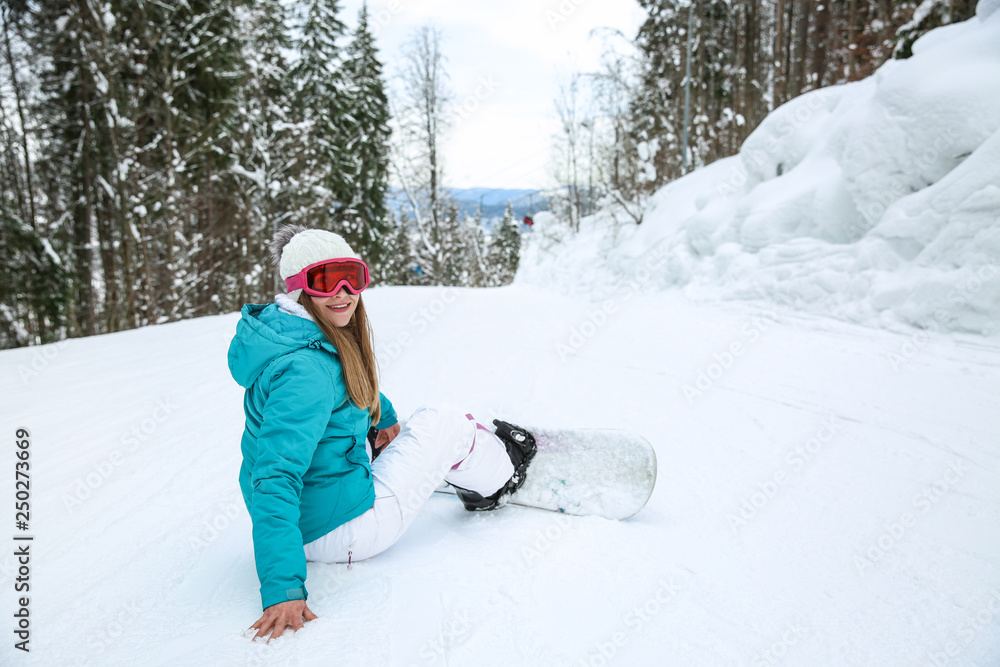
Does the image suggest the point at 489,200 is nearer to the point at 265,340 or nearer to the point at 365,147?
the point at 365,147

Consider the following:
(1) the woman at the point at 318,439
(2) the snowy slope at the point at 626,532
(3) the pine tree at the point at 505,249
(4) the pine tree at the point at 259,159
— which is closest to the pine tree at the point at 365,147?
(4) the pine tree at the point at 259,159

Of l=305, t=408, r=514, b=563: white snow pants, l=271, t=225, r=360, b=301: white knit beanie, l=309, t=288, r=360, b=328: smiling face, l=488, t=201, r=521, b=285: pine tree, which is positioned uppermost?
l=488, t=201, r=521, b=285: pine tree

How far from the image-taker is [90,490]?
282cm

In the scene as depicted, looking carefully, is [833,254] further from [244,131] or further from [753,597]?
[244,131]

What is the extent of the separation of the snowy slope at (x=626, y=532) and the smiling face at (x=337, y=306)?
2.76 feet

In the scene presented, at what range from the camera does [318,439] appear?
1.52 meters

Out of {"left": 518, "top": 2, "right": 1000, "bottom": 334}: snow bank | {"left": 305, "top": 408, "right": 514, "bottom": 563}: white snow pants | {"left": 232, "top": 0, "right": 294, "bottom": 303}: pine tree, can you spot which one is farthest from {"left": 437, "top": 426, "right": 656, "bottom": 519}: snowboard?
{"left": 232, "top": 0, "right": 294, "bottom": 303}: pine tree

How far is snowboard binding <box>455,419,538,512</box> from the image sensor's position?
2176 millimetres

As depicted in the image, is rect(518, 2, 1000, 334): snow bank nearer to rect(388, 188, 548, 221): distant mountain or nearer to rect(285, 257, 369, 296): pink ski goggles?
rect(285, 257, 369, 296): pink ski goggles

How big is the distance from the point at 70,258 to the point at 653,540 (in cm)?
1425

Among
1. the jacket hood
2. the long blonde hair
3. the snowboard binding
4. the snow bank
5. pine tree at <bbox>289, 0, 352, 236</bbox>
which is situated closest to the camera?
the jacket hood

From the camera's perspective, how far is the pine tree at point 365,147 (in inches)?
717

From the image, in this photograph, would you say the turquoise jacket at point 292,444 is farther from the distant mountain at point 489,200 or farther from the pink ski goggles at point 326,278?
the distant mountain at point 489,200

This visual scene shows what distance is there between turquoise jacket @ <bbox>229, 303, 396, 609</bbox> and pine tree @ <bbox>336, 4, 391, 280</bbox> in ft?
56.2
